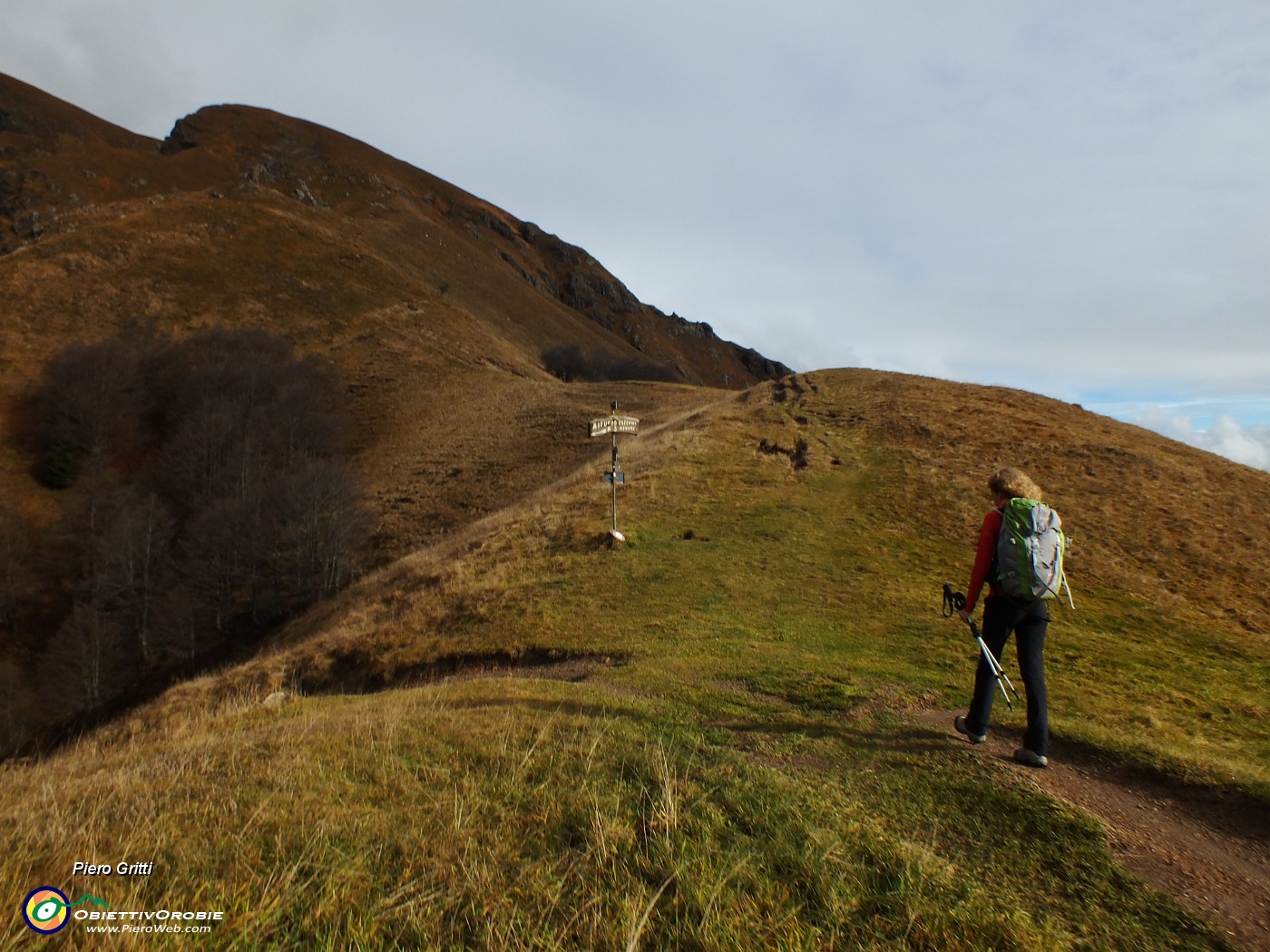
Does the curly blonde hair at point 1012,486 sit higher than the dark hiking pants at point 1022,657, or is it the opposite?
the curly blonde hair at point 1012,486

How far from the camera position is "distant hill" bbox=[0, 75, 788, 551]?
44.0m

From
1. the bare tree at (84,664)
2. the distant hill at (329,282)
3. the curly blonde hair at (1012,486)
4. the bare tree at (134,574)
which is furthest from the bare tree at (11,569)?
the curly blonde hair at (1012,486)

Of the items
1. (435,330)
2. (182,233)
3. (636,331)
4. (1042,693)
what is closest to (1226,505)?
(1042,693)

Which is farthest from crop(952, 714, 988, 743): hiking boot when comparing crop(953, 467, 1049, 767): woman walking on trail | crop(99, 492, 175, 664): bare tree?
crop(99, 492, 175, 664): bare tree

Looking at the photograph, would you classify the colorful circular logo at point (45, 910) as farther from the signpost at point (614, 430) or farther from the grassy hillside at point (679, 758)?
the signpost at point (614, 430)

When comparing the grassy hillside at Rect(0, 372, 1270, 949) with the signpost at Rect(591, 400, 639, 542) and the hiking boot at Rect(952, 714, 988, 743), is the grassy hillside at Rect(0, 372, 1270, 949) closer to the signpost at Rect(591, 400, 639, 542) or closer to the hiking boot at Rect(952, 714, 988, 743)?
the hiking boot at Rect(952, 714, 988, 743)

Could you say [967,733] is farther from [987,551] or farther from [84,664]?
[84,664]

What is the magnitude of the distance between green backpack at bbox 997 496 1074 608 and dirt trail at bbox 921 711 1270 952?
60.4 inches

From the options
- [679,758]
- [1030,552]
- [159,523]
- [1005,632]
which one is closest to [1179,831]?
[1005,632]

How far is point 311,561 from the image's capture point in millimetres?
33562

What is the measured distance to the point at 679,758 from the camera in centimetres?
523

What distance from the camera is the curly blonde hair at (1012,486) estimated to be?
20.7 feet

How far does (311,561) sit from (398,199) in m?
93.6

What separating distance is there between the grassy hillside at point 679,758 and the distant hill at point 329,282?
846 inches
